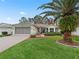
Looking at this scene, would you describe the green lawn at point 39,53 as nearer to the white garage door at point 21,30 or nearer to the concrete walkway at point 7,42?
the concrete walkway at point 7,42

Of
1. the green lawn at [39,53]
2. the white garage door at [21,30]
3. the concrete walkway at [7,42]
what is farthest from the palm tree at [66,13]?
the white garage door at [21,30]

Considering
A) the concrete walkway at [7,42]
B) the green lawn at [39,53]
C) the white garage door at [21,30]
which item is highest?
the white garage door at [21,30]

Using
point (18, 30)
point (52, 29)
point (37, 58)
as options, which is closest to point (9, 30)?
point (18, 30)

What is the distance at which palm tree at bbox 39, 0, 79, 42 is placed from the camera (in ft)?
78.0

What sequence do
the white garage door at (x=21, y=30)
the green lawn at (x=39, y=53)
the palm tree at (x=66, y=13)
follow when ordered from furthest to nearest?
the white garage door at (x=21, y=30) < the palm tree at (x=66, y=13) < the green lawn at (x=39, y=53)

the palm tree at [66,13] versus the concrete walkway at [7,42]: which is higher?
the palm tree at [66,13]

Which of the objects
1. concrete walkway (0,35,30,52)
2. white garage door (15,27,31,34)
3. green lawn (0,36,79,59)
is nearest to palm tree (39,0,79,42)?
green lawn (0,36,79,59)

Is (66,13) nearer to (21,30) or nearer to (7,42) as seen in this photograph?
(7,42)

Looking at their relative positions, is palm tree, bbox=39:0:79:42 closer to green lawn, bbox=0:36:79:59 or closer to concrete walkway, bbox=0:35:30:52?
green lawn, bbox=0:36:79:59

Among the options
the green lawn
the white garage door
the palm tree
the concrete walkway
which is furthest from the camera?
the white garage door

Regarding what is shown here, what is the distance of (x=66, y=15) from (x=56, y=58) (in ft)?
38.4

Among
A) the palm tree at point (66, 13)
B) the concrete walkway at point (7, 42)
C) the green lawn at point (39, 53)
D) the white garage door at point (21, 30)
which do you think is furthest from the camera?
the white garage door at point (21, 30)

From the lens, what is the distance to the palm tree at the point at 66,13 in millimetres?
23780

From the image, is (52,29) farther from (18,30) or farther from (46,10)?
(46,10)
